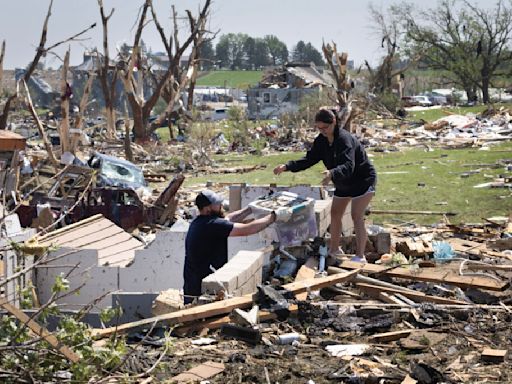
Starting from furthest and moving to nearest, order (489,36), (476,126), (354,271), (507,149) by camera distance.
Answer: (489,36) → (476,126) → (507,149) → (354,271)

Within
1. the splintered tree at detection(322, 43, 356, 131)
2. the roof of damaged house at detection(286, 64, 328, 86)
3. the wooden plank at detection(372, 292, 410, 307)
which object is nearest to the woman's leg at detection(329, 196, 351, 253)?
the wooden plank at detection(372, 292, 410, 307)

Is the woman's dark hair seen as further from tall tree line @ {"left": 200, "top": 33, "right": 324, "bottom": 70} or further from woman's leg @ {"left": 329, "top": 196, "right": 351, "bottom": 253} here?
tall tree line @ {"left": 200, "top": 33, "right": 324, "bottom": 70}

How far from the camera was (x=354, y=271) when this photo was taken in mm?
7168

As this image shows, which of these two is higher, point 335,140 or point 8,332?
point 335,140

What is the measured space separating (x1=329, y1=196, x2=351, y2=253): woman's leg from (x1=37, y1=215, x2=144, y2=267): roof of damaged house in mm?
2277

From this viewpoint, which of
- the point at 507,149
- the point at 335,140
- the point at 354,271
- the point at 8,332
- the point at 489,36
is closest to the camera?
the point at 8,332

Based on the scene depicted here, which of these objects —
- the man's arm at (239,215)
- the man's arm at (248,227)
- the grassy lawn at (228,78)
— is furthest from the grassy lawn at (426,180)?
the grassy lawn at (228,78)

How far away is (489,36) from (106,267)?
1898 inches

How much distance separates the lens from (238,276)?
640 cm

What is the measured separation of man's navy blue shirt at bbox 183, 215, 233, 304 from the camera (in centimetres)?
686

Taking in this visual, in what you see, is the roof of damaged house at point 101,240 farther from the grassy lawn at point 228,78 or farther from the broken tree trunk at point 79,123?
the grassy lawn at point 228,78

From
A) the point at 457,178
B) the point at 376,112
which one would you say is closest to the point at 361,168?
the point at 457,178

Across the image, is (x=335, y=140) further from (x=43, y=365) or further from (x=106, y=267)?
(x=43, y=365)

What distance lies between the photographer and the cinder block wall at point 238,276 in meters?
6.23
